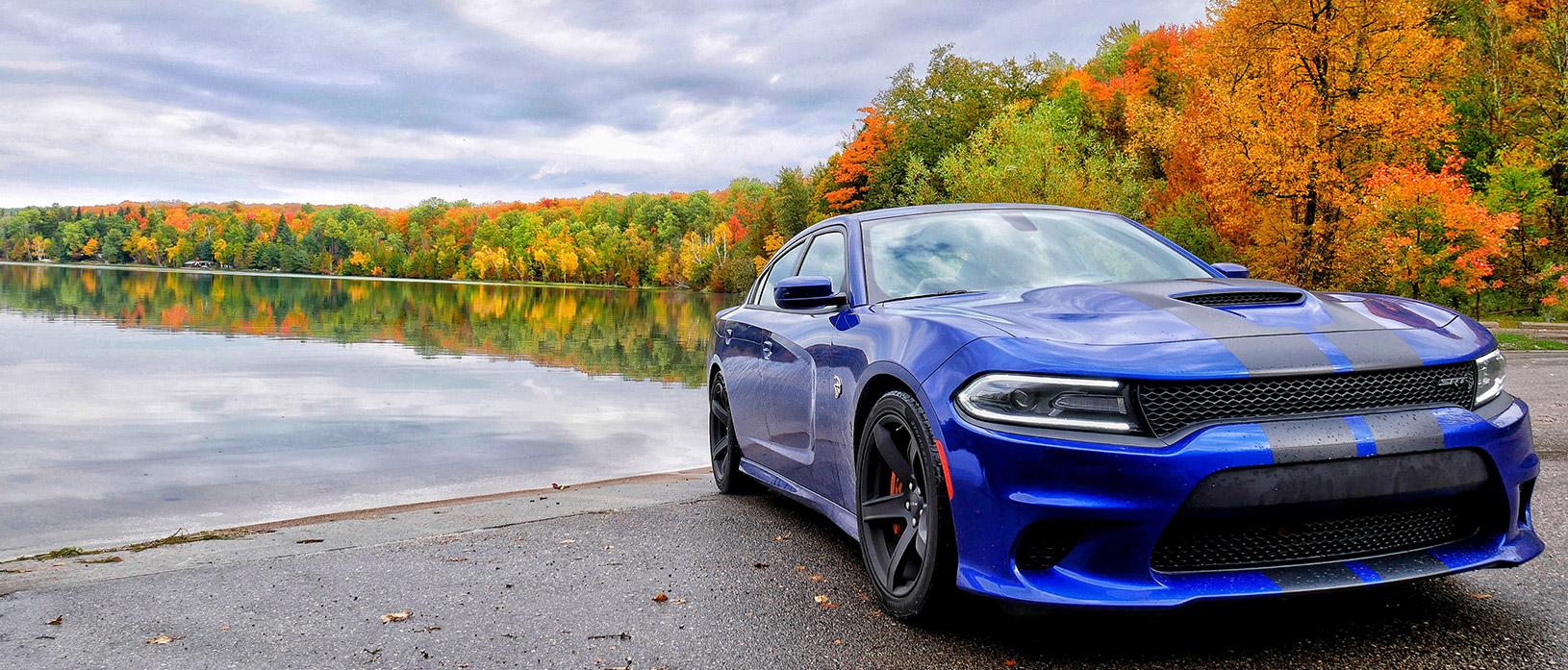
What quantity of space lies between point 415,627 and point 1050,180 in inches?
1364

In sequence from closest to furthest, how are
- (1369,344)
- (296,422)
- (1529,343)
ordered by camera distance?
(1369,344), (296,422), (1529,343)

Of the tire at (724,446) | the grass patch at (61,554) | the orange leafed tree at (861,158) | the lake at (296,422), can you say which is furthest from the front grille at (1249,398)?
the orange leafed tree at (861,158)

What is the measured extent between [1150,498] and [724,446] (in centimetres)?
391

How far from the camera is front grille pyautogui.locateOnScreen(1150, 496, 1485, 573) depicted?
2.40 metres

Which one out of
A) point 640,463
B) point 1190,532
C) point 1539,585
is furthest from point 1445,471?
point 640,463

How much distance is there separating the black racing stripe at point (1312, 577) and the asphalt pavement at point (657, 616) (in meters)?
0.05

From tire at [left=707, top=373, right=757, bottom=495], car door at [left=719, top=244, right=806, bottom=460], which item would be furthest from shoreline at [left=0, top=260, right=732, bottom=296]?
car door at [left=719, top=244, right=806, bottom=460]

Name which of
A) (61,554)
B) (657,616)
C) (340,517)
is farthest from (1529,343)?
(61,554)

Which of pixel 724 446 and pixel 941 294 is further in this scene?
pixel 724 446

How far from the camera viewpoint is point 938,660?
279 centimetres

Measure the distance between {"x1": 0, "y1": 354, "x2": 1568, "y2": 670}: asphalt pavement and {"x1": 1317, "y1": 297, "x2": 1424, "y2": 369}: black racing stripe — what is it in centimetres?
62

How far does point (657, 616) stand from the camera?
11.0 feet

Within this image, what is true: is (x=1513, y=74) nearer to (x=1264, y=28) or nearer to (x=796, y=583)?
(x=1264, y=28)

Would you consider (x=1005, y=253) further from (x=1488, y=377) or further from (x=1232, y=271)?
(x=1488, y=377)
